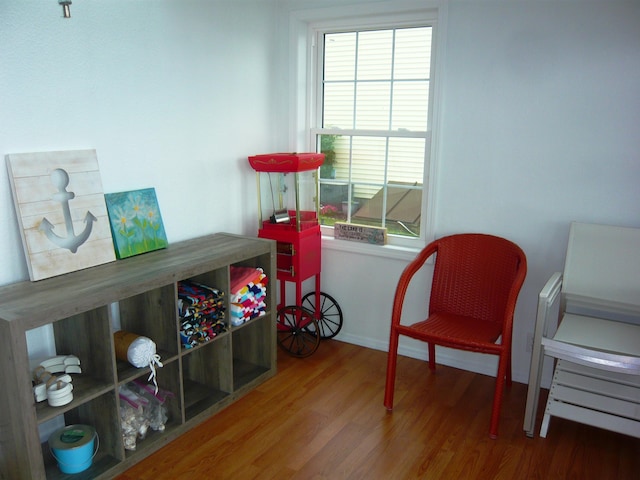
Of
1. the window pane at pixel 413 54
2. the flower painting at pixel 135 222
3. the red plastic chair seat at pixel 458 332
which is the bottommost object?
the red plastic chair seat at pixel 458 332

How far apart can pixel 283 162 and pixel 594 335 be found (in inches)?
69.5

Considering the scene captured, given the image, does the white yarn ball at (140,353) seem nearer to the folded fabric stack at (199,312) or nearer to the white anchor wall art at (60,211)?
the folded fabric stack at (199,312)

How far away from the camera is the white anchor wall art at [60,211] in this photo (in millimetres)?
2141

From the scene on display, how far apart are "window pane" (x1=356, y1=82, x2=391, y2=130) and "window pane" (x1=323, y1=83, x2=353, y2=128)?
59mm

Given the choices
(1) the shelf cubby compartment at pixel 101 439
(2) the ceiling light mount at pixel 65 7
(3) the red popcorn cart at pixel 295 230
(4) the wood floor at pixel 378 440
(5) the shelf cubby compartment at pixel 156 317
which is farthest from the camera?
(3) the red popcorn cart at pixel 295 230

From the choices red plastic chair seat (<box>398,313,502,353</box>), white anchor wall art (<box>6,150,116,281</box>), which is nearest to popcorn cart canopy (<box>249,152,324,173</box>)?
white anchor wall art (<box>6,150,116,281</box>)

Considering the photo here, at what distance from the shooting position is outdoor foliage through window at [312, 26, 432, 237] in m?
3.22

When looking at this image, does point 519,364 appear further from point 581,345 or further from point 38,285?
point 38,285

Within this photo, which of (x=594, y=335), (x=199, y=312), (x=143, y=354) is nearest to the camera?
(x=143, y=354)

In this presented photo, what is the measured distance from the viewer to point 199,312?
8.42ft

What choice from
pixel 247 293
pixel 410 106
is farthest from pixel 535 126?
pixel 247 293

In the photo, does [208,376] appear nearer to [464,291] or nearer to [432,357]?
[432,357]

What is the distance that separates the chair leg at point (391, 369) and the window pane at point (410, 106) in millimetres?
1276

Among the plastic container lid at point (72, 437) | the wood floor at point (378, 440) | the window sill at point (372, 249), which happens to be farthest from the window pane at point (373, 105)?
the plastic container lid at point (72, 437)
